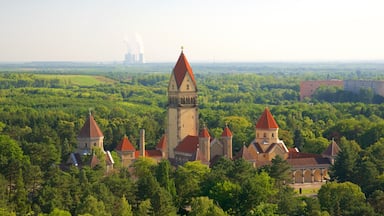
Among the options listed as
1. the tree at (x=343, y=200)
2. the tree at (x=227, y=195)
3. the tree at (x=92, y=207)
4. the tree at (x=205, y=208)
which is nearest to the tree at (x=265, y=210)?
the tree at (x=227, y=195)

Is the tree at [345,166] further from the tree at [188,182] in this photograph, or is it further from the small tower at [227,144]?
the tree at [188,182]

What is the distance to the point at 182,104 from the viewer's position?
68.6 meters

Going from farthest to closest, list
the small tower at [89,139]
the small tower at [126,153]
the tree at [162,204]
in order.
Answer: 1. the small tower at [126,153]
2. the small tower at [89,139]
3. the tree at [162,204]

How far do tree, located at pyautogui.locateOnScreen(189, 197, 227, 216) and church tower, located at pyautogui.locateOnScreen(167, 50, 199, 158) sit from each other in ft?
72.9

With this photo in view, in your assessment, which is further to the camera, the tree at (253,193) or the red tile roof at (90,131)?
the red tile roof at (90,131)

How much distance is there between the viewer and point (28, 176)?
177 feet

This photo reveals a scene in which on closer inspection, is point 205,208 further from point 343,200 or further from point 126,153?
point 126,153

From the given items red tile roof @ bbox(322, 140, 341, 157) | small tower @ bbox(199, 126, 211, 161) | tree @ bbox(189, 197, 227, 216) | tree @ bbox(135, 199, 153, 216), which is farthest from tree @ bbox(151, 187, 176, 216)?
red tile roof @ bbox(322, 140, 341, 157)

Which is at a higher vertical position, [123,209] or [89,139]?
[89,139]

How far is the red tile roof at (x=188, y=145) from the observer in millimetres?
64688

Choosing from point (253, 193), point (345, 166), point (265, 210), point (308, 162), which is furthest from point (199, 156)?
point (265, 210)

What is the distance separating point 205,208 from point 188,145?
20558 millimetres

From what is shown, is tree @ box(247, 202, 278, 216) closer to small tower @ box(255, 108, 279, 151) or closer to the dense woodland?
the dense woodland

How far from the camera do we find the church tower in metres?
68.3
